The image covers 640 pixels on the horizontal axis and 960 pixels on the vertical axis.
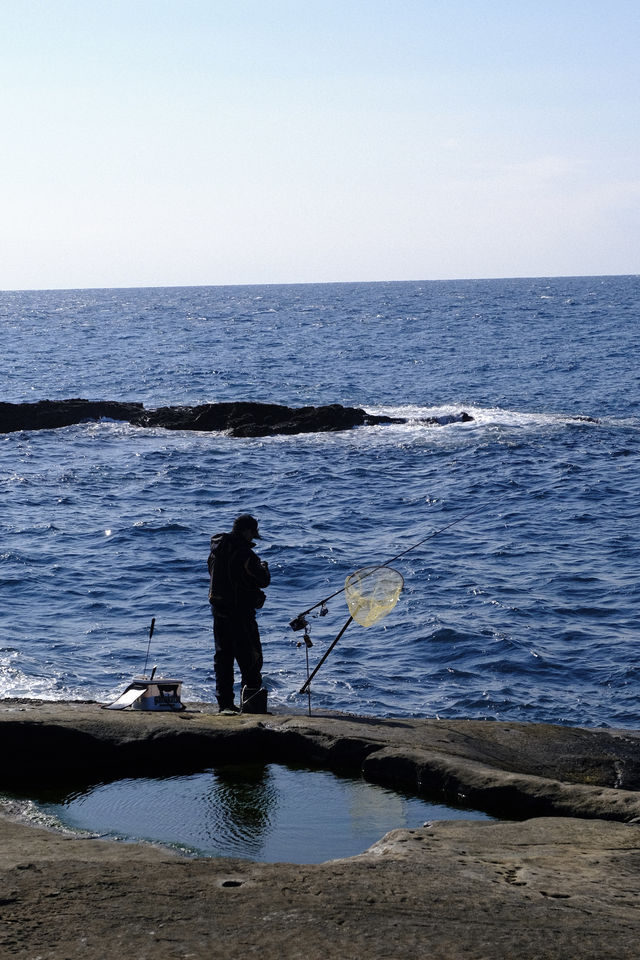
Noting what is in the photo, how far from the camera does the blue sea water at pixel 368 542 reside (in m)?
12.8

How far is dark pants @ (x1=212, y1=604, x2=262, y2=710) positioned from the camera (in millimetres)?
8945

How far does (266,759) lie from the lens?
7316 millimetres

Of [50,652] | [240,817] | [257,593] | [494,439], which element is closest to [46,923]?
[240,817]

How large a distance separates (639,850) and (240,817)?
2278 mm

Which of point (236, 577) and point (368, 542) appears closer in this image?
point (236, 577)

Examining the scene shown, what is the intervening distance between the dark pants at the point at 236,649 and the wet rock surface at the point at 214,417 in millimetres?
23578

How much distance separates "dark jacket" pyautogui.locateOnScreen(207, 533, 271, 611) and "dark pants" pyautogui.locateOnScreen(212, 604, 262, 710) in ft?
0.26

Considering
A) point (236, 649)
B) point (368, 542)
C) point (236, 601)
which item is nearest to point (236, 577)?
point (236, 601)

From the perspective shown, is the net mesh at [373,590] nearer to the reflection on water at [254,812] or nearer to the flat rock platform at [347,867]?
the flat rock platform at [347,867]

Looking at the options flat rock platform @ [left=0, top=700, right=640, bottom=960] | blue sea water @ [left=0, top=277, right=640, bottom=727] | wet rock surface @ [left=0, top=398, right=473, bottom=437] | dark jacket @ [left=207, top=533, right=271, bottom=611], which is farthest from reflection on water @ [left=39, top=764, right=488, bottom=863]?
wet rock surface @ [left=0, top=398, right=473, bottom=437]

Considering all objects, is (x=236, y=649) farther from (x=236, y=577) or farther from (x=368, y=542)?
(x=368, y=542)

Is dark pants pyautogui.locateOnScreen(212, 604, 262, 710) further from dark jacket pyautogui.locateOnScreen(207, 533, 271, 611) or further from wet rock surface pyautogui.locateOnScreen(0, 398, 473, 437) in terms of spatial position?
wet rock surface pyautogui.locateOnScreen(0, 398, 473, 437)

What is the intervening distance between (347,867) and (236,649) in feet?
13.7

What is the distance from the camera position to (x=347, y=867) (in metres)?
4.93
